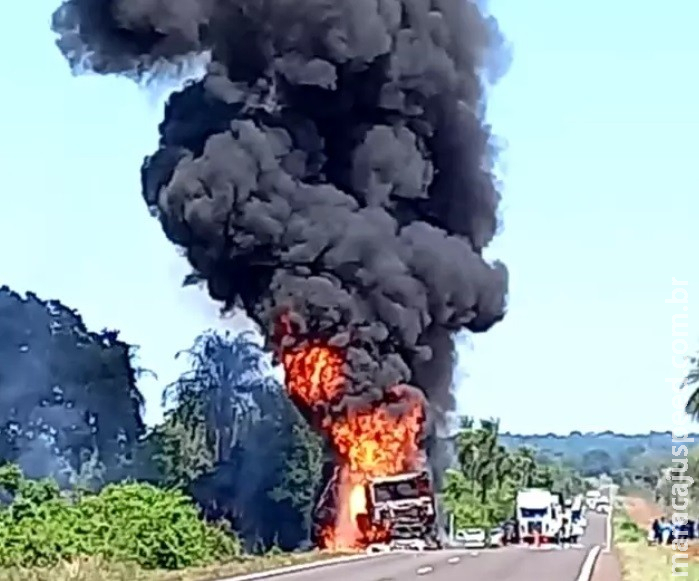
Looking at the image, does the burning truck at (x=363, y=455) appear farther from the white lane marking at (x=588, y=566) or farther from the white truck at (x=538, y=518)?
the white lane marking at (x=588, y=566)

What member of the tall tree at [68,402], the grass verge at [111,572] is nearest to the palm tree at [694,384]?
the grass verge at [111,572]

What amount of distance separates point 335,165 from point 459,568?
22.3m

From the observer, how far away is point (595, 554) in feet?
126

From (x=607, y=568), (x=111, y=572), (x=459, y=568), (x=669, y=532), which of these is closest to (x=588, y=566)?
(x=607, y=568)

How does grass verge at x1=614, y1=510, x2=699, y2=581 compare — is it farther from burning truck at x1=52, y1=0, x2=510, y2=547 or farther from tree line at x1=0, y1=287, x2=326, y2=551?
tree line at x1=0, y1=287, x2=326, y2=551

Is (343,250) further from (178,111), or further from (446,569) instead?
(446,569)

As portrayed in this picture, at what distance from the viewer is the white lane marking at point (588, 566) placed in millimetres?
28013

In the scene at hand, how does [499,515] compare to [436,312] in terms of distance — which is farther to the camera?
[499,515]

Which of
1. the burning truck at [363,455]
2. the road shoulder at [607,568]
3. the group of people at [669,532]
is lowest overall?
the road shoulder at [607,568]

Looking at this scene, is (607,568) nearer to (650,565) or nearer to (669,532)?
(650,565)

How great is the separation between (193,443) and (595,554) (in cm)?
3437

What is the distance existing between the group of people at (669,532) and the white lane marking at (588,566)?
2146 millimetres

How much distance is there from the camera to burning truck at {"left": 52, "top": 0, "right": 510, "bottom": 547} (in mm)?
47438

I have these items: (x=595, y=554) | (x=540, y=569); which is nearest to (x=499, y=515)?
(x=595, y=554)
